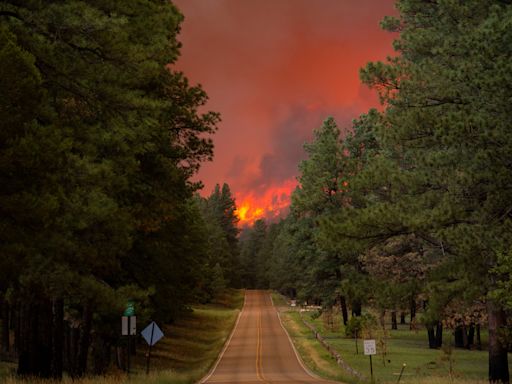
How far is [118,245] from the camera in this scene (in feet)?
53.9

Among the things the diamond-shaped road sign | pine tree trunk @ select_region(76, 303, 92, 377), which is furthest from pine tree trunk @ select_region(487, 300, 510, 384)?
pine tree trunk @ select_region(76, 303, 92, 377)

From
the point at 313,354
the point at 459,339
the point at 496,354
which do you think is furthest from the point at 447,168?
the point at 459,339

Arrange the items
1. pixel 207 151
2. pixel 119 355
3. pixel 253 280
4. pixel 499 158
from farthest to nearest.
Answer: pixel 253 280 → pixel 119 355 → pixel 207 151 → pixel 499 158

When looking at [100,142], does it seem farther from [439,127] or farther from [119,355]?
[119,355]

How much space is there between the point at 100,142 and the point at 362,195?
456 inches

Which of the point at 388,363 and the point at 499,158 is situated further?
the point at 388,363

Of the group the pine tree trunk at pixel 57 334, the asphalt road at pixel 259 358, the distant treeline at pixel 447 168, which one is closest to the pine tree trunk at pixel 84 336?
the pine tree trunk at pixel 57 334

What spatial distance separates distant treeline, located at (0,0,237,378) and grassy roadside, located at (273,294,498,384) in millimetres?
11734

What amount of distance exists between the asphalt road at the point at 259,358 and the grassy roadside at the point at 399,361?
3.78 ft

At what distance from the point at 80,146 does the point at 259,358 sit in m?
29.7

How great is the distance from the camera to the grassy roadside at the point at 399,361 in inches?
1086

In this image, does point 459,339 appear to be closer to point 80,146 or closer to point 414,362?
point 414,362

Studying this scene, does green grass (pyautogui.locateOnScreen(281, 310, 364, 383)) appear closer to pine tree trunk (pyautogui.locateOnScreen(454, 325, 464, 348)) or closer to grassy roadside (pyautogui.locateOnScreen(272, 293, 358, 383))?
grassy roadside (pyautogui.locateOnScreen(272, 293, 358, 383))

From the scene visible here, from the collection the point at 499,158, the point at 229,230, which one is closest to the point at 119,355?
the point at 499,158
